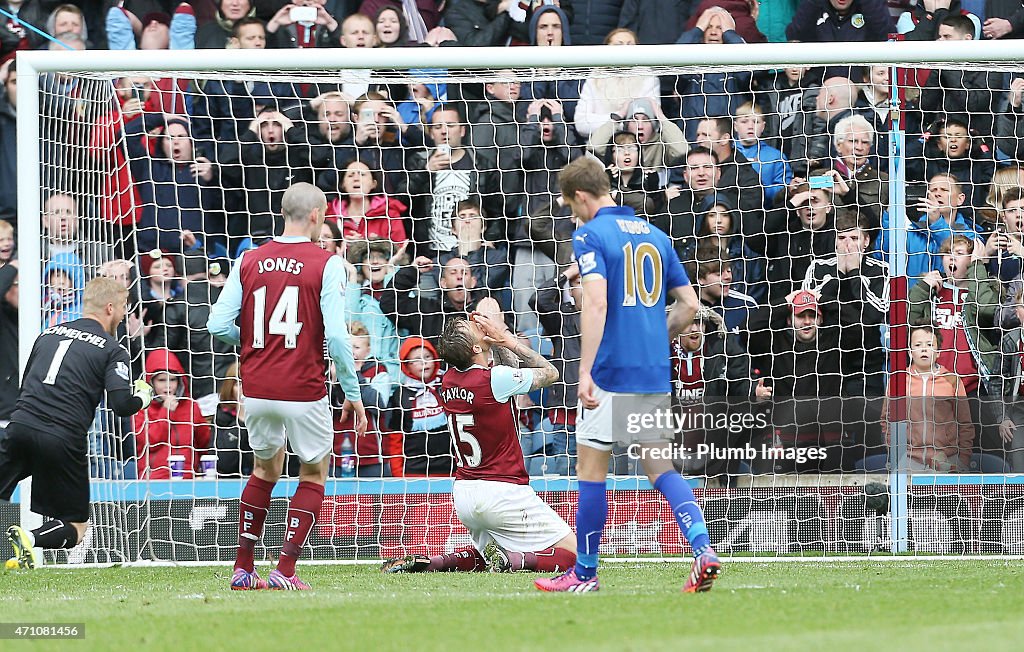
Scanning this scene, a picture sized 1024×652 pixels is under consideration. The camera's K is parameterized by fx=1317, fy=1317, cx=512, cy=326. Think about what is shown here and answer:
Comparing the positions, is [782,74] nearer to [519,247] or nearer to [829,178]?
[829,178]

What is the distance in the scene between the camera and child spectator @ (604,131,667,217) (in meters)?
10.1

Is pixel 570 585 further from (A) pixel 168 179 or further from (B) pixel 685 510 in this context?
(A) pixel 168 179

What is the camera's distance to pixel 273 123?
10.5 m

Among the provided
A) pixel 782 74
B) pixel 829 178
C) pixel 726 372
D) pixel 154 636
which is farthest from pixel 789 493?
pixel 154 636

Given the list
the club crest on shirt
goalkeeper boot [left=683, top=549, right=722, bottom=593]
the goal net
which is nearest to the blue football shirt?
the club crest on shirt

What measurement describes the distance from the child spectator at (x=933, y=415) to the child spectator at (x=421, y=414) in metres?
3.13

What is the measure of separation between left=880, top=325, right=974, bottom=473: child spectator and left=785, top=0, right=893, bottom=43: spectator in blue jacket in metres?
2.88

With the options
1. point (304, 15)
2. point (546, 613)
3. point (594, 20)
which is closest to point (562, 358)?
point (594, 20)

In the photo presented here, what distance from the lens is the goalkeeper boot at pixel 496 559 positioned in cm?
773

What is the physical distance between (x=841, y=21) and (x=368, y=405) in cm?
509

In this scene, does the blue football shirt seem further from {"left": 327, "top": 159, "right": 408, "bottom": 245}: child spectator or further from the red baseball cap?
{"left": 327, "top": 159, "right": 408, "bottom": 245}: child spectator

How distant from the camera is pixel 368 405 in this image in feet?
32.6

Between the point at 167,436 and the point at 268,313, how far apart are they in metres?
3.73

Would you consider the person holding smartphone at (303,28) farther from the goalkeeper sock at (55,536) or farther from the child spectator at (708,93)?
the goalkeeper sock at (55,536)
